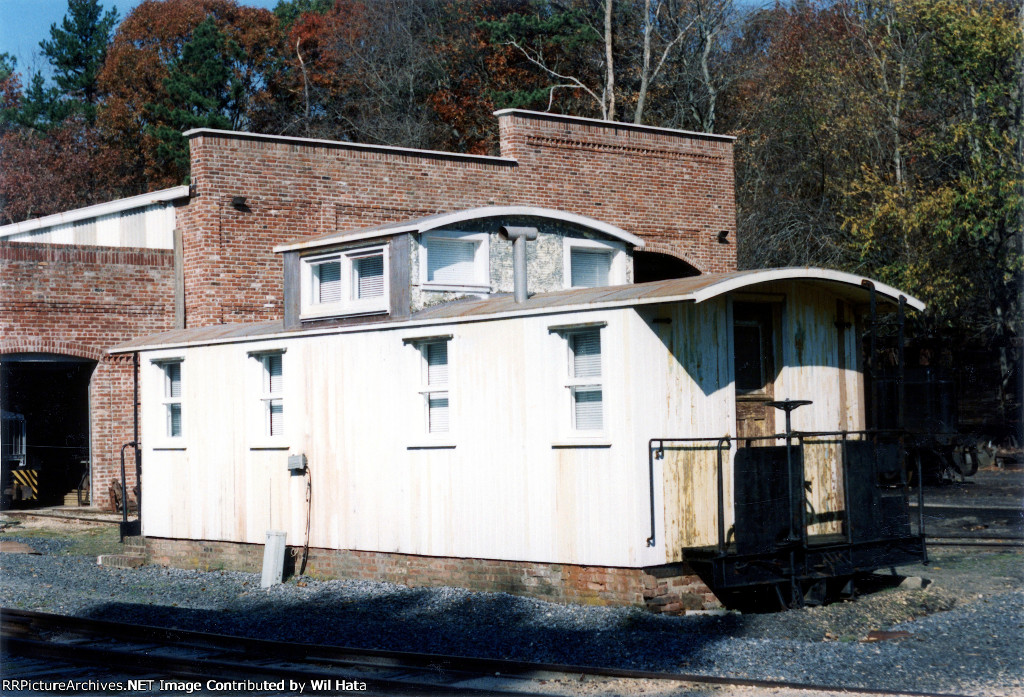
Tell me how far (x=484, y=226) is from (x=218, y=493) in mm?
5010

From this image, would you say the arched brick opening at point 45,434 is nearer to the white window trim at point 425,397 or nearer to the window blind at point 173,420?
the window blind at point 173,420

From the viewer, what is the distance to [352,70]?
50625 millimetres

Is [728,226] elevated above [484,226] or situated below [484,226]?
above

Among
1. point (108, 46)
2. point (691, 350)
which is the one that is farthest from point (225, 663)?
point (108, 46)

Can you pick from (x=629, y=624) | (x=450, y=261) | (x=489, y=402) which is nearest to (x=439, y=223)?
(x=450, y=261)

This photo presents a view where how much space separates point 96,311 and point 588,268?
36.8 ft

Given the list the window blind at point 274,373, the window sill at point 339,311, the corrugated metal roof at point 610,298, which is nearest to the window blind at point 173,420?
the corrugated metal roof at point 610,298

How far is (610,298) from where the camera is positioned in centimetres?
1245

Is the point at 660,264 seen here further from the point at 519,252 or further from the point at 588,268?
the point at 519,252

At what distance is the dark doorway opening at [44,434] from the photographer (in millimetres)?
28013

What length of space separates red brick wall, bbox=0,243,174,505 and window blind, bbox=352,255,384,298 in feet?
32.5

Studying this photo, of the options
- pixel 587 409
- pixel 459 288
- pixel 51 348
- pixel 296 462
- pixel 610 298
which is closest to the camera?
pixel 610 298

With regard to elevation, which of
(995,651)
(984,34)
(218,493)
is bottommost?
(995,651)

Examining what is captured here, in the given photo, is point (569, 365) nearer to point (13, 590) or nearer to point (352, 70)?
point (13, 590)
